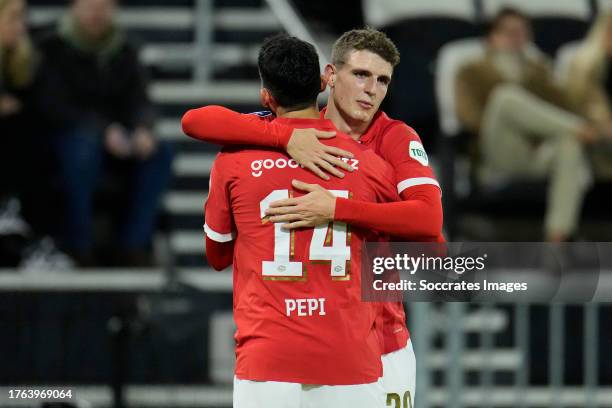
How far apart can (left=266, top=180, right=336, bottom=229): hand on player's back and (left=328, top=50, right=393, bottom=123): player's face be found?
1.29 ft

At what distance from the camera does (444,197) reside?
8883mm

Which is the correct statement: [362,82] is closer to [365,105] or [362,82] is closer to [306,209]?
[365,105]

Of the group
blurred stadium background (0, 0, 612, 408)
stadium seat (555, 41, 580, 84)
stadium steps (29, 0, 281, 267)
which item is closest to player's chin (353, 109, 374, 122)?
blurred stadium background (0, 0, 612, 408)

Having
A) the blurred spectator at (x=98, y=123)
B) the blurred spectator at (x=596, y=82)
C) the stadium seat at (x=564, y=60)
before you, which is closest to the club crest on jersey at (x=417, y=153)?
the blurred spectator at (x=98, y=123)

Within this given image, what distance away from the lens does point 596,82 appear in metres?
9.46

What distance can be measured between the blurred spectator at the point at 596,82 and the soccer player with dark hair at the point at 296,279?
5345mm

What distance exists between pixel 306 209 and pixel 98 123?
478cm

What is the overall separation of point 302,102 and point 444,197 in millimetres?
4605

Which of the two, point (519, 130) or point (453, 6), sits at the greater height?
point (453, 6)

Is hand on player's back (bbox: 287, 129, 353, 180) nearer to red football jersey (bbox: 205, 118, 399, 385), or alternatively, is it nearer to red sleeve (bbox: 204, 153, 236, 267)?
red football jersey (bbox: 205, 118, 399, 385)

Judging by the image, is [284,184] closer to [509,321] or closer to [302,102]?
[302,102]

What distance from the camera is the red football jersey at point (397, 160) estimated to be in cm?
440

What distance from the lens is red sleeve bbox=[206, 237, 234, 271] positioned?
14.8 ft

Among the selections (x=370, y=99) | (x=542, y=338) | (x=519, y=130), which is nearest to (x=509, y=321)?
(x=542, y=338)
